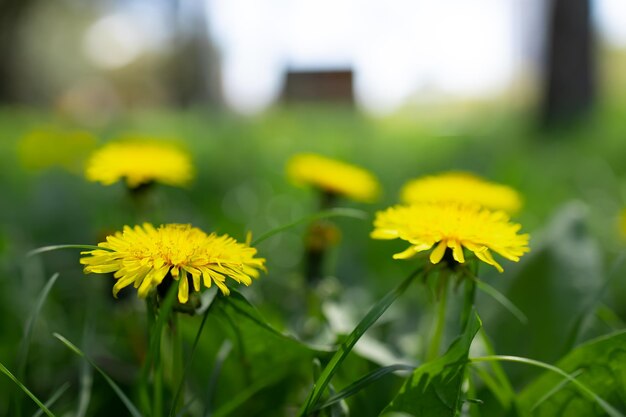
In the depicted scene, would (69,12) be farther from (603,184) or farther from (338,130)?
(603,184)

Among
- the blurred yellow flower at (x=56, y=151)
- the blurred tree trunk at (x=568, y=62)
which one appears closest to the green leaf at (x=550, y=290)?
the blurred yellow flower at (x=56, y=151)

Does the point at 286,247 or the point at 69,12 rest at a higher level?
the point at 69,12

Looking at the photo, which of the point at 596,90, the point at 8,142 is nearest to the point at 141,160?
the point at 8,142

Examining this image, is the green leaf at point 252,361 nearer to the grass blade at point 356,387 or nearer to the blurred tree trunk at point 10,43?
the grass blade at point 356,387

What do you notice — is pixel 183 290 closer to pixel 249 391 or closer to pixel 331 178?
pixel 249 391

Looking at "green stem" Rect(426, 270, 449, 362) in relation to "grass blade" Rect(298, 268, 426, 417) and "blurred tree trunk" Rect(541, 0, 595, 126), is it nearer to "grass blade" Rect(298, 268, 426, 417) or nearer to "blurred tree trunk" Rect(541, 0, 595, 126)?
"grass blade" Rect(298, 268, 426, 417)

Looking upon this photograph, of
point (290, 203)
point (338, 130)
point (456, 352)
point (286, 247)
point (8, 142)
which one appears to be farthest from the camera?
point (338, 130)

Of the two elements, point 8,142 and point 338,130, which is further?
point 338,130
